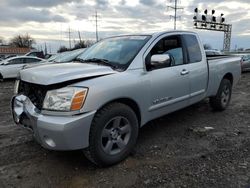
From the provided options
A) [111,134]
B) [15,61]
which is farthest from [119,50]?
[15,61]

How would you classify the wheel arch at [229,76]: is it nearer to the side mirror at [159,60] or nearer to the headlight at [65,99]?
the side mirror at [159,60]

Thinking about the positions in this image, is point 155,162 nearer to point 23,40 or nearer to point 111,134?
point 111,134

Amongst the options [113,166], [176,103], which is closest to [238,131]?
[176,103]

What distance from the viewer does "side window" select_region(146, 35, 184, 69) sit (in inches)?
173

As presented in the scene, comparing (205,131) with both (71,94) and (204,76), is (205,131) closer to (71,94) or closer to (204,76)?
(204,76)

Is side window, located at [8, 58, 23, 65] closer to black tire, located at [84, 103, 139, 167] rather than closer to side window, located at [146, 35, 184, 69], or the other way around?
side window, located at [146, 35, 184, 69]

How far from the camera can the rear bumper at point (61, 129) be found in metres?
3.05

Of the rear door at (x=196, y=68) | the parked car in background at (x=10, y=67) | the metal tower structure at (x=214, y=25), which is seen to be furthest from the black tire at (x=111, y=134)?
the metal tower structure at (x=214, y=25)

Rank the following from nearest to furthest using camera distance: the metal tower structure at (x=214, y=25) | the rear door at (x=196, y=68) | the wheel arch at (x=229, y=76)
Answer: the rear door at (x=196, y=68), the wheel arch at (x=229, y=76), the metal tower structure at (x=214, y=25)

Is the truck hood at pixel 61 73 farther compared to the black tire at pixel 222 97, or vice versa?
the black tire at pixel 222 97

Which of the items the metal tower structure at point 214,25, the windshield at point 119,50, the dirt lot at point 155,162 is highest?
the metal tower structure at point 214,25

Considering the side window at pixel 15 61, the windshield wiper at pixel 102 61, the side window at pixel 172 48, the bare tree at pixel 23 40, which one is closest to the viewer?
the windshield wiper at pixel 102 61

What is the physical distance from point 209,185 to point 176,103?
1.74 meters

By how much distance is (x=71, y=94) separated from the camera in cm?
316
